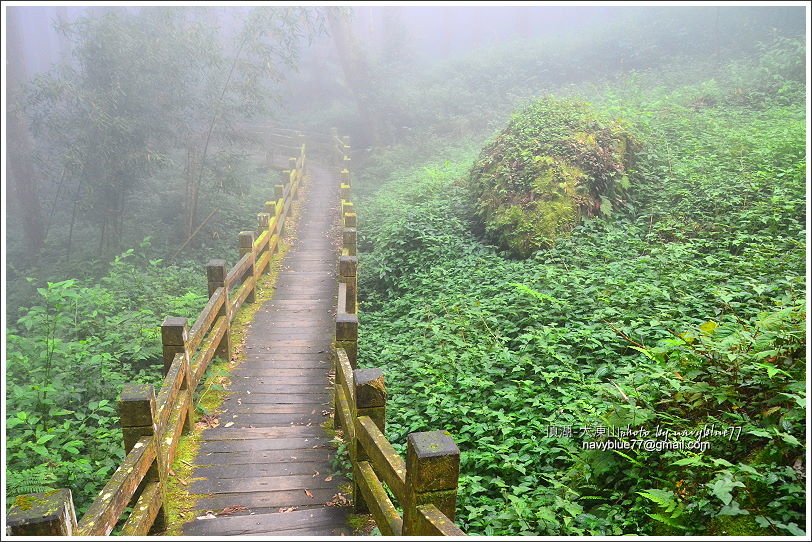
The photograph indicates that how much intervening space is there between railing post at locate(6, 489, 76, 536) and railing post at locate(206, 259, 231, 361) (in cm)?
428

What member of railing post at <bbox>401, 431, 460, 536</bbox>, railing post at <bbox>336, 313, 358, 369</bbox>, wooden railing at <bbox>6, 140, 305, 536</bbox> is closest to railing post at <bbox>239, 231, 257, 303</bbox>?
wooden railing at <bbox>6, 140, 305, 536</bbox>

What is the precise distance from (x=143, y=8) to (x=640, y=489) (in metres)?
20.1

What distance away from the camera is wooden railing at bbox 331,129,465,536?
2674mm

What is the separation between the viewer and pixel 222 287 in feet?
21.9

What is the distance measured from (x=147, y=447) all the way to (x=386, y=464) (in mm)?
Result: 1803

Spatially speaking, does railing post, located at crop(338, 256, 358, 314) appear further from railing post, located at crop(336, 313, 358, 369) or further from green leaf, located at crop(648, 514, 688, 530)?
green leaf, located at crop(648, 514, 688, 530)

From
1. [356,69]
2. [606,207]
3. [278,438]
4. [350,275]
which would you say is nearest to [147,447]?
[278,438]

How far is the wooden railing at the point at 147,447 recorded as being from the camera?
2.34m

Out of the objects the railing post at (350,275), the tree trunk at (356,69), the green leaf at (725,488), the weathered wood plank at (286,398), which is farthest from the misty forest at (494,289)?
the tree trunk at (356,69)

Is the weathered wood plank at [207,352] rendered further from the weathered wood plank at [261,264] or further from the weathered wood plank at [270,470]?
the weathered wood plank at [261,264]

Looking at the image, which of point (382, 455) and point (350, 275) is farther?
point (350, 275)

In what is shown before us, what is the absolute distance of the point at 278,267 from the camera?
420 inches

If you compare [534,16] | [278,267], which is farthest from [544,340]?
[534,16]

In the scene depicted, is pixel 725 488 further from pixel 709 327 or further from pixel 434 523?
pixel 709 327
